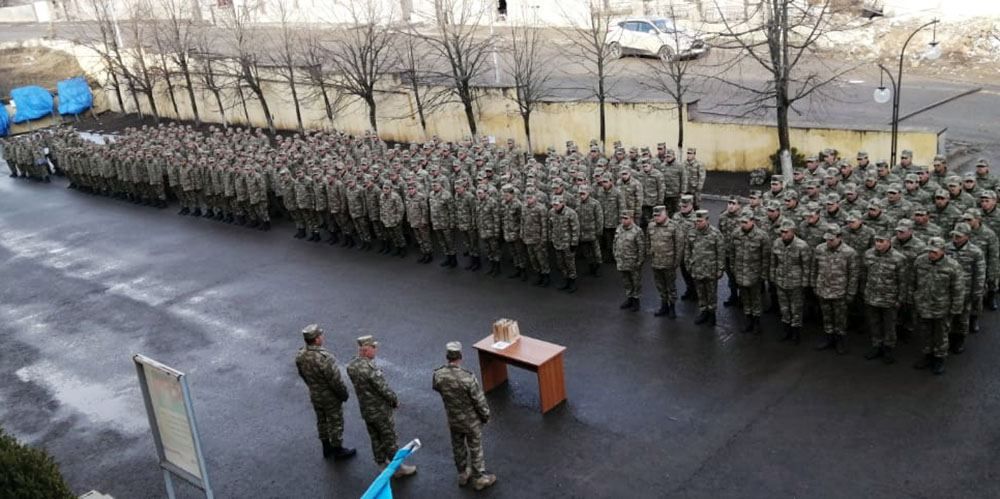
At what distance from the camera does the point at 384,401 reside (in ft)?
29.6

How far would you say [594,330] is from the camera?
500 inches

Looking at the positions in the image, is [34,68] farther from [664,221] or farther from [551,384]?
[551,384]

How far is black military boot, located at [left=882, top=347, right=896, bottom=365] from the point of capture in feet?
35.4

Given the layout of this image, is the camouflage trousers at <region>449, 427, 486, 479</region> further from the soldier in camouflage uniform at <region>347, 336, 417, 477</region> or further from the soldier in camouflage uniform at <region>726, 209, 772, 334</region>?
the soldier in camouflage uniform at <region>726, 209, 772, 334</region>

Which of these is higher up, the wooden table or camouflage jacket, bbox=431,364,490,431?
camouflage jacket, bbox=431,364,490,431

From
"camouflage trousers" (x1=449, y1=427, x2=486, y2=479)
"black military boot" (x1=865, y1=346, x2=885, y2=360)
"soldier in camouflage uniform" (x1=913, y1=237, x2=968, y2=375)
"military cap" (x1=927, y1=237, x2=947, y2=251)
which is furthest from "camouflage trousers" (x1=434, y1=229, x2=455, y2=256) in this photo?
"military cap" (x1=927, y1=237, x2=947, y2=251)

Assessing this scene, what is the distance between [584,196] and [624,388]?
433cm

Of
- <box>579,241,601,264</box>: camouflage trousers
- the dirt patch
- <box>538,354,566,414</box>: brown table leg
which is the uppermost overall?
the dirt patch

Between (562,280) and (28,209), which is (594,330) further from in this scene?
(28,209)

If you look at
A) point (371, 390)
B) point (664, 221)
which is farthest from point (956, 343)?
point (371, 390)

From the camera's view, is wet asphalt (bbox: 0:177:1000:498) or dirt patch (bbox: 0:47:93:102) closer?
wet asphalt (bbox: 0:177:1000:498)

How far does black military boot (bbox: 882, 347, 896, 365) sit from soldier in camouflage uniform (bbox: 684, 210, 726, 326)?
237cm

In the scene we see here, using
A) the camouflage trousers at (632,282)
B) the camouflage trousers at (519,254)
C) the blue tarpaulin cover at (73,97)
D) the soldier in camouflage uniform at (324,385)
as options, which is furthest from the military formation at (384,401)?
the blue tarpaulin cover at (73,97)

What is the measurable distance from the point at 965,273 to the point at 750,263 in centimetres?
260
